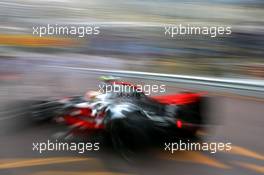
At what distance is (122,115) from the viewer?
90.2 inches

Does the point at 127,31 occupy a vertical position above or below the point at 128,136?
above

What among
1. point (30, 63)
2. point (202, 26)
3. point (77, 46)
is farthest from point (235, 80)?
point (30, 63)

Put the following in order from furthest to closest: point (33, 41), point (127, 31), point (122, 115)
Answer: point (127, 31) < point (33, 41) < point (122, 115)

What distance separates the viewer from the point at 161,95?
7.84 feet

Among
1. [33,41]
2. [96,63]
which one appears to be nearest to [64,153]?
[96,63]

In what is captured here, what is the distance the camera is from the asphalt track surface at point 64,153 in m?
2.35

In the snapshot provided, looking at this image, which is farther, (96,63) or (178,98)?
(178,98)

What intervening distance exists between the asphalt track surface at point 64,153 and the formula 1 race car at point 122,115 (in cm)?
6

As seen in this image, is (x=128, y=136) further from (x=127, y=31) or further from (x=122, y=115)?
(x=127, y=31)

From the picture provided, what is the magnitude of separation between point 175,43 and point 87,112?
2.34ft

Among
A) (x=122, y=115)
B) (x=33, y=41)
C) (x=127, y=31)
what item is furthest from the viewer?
(x=127, y=31)

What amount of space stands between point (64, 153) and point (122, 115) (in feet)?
1.30

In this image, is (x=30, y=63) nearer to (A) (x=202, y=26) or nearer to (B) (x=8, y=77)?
(B) (x=8, y=77)

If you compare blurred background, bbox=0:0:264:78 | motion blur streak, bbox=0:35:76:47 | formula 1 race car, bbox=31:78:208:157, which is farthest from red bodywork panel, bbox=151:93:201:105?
motion blur streak, bbox=0:35:76:47
